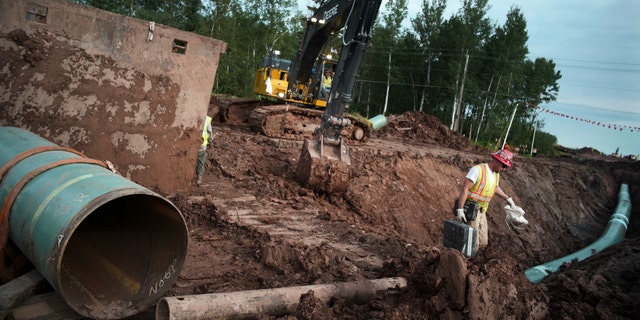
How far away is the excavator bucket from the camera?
8281 millimetres

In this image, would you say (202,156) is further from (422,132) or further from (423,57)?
(423,57)

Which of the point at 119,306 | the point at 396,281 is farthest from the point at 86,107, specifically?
the point at 396,281

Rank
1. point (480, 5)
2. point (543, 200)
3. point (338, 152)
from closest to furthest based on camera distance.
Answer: point (338, 152) → point (543, 200) → point (480, 5)

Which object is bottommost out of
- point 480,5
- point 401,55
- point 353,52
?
point 353,52

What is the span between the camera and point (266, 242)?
17.3 ft

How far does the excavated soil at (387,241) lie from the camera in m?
3.35

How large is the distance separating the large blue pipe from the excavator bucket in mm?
3577

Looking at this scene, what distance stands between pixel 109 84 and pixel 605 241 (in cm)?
1018

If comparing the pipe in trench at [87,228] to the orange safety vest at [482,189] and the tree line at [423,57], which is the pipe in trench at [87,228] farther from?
the tree line at [423,57]

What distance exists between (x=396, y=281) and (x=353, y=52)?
5.09 m

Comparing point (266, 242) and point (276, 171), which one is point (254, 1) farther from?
point (266, 242)

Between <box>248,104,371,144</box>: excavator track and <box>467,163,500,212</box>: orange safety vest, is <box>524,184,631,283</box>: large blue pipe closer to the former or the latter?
<box>467,163,500,212</box>: orange safety vest

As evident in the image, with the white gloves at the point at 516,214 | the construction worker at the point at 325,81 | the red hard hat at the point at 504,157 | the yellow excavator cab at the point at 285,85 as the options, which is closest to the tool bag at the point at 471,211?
the white gloves at the point at 516,214

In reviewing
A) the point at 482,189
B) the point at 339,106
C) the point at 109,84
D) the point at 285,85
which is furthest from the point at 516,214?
the point at 285,85
